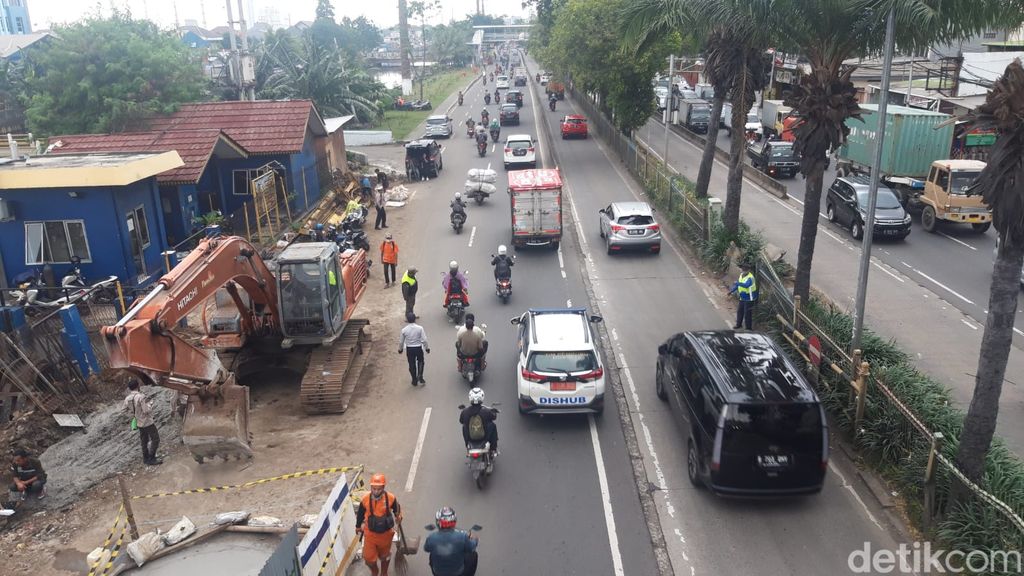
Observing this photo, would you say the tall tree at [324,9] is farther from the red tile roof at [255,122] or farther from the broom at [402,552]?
the broom at [402,552]

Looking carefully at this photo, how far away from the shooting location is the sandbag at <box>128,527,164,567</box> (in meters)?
8.39

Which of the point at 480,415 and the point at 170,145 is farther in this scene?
the point at 170,145

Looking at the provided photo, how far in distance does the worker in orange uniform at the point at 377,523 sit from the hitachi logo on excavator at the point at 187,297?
4.15 m

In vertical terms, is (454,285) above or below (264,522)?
above

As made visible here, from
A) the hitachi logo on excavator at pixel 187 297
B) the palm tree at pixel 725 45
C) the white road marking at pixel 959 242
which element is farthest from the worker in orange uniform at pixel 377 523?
the white road marking at pixel 959 242

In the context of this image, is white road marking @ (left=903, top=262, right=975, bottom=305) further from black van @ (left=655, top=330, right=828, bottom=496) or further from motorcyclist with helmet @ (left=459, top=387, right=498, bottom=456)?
motorcyclist with helmet @ (left=459, top=387, right=498, bottom=456)

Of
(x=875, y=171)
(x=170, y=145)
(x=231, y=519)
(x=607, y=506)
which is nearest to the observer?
(x=231, y=519)

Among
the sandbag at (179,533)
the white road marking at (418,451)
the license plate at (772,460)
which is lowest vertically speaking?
the white road marking at (418,451)

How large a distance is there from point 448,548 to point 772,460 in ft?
15.7

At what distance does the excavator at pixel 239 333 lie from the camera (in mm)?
10258

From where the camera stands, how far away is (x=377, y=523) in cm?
867

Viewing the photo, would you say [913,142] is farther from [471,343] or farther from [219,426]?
[219,426]

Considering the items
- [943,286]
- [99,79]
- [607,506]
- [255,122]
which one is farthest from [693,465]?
[99,79]

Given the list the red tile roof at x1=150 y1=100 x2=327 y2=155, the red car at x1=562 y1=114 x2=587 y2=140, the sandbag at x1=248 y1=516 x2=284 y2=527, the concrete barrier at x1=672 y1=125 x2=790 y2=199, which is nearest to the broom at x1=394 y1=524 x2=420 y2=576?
the sandbag at x1=248 y1=516 x2=284 y2=527
